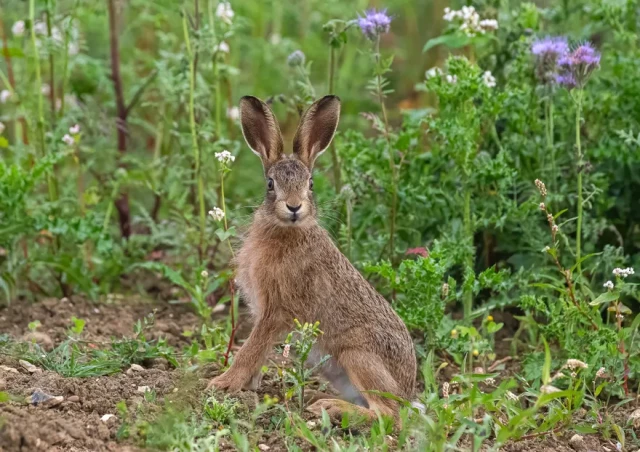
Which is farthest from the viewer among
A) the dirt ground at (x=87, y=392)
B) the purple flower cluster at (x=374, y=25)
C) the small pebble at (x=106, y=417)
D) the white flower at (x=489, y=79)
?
the white flower at (x=489, y=79)

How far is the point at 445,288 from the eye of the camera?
5688 mm

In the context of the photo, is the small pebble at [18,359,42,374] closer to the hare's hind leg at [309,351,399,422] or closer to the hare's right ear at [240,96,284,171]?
the hare's hind leg at [309,351,399,422]

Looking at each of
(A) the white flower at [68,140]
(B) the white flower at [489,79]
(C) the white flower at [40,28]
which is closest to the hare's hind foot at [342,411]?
(B) the white flower at [489,79]

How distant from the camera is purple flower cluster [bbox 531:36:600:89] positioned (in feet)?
18.1

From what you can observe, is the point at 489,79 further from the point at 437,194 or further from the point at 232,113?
the point at 232,113

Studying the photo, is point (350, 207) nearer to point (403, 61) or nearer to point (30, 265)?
point (30, 265)

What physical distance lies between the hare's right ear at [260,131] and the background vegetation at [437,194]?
0.40 metres

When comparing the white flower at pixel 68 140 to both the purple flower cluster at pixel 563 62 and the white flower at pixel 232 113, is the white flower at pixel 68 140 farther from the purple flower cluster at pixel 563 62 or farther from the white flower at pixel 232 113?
the purple flower cluster at pixel 563 62

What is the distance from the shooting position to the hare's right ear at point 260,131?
557 cm

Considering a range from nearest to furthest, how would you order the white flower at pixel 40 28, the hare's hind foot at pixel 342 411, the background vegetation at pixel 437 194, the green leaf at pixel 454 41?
1. the hare's hind foot at pixel 342 411
2. the background vegetation at pixel 437 194
3. the green leaf at pixel 454 41
4. the white flower at pixel 40 28

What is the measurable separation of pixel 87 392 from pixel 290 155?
1.67m

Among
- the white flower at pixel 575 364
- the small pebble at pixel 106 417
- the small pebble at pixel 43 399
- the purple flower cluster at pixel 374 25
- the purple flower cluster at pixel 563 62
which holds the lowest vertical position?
the small pebble at pixel 106 417

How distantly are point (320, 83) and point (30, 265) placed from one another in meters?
4.42

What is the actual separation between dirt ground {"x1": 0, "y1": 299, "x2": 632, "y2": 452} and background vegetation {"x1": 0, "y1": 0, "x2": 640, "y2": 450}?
242mm
